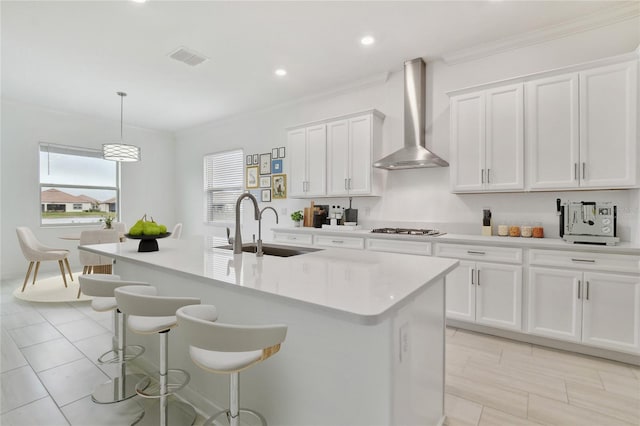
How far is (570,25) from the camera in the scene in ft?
9.59

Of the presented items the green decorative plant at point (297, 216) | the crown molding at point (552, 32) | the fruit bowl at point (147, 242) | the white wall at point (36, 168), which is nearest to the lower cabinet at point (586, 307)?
the crown molding at point (552, 32)

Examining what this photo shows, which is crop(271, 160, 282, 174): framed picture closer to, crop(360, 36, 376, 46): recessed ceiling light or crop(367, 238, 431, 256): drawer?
crop(367, 238, 431, 256): drawer

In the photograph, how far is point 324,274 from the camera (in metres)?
1.50

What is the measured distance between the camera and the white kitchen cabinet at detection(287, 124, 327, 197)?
14.1 feet

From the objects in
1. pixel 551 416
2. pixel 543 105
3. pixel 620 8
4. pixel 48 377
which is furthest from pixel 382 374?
pixel 620 8

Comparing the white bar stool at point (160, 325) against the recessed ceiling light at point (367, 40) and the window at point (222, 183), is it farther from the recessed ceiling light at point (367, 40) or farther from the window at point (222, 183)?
the window at point (222, 183)

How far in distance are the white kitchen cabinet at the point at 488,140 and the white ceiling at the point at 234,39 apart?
26.8 inches

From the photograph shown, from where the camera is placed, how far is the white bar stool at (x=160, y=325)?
1.40m

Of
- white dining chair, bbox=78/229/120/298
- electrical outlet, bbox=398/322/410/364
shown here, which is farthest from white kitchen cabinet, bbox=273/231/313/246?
electrical outlet, bbox=398/322/410/364

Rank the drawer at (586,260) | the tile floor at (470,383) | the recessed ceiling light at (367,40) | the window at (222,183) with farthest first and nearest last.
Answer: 1. the window at (222,183)
2. the recessed ceiling light at (367,40)
3. the drawer at (586,260)
4. the tile floor at (470,383)

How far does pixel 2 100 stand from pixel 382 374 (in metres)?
6.97

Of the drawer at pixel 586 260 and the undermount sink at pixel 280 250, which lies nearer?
the drawer at pixel 586 260

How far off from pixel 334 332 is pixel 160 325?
3.07 feet

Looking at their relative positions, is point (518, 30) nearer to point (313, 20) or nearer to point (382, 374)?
point (313, 20)
